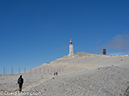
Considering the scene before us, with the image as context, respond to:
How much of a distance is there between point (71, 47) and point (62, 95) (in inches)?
3601

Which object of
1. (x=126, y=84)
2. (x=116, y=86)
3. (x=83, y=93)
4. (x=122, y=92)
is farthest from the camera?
(x=126, y=84)

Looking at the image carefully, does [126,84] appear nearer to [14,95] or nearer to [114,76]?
[114,76]

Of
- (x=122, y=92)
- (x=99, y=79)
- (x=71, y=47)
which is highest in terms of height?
(x=71, y=47)

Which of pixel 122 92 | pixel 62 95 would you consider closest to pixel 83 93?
pixel 62 95

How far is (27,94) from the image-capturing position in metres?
16.2

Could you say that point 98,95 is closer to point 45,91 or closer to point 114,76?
point 45,91

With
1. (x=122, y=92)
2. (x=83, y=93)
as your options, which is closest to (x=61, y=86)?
(x=83, y=93)

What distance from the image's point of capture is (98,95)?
19672mm

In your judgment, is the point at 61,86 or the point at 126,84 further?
the point at 126,84

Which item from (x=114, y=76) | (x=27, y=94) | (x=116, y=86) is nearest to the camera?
(x=27, y=94)

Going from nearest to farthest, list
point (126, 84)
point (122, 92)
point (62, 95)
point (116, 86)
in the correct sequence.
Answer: point (62, 95), point (122, 92), point (116, 86), point (126, 84)

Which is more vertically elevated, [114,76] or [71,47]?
[71,47]

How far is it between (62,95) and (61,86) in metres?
2.73

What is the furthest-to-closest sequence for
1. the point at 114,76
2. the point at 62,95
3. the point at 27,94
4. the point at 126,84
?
1. the point at 114,76
2. the point at 126,84
3. the point at 62,95
4. the point at 27,94
